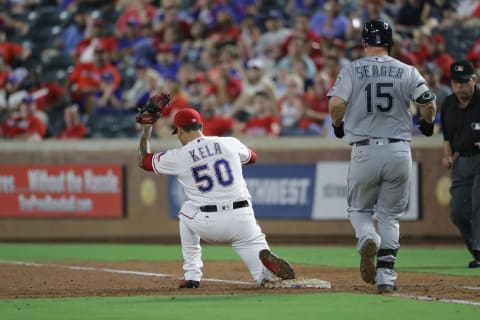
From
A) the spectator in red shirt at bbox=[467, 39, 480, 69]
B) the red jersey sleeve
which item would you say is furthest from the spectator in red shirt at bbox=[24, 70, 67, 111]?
the red jersey sleeve

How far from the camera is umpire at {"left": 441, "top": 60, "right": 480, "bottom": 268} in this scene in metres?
11.5

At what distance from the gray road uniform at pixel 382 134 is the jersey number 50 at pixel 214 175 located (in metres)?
1.25

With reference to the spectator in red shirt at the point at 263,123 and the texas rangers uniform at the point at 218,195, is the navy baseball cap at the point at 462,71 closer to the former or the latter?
the texas rangers uniform at the point at 218,195

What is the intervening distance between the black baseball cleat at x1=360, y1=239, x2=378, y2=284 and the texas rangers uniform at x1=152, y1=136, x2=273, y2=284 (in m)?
1.16

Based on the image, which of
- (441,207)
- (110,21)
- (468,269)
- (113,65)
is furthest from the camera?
(110,21)

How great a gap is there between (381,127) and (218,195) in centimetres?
165

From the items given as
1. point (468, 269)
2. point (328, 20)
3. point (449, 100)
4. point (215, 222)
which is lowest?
point (468, 269)

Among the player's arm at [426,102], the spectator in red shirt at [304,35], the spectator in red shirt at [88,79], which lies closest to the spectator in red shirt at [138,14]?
the spectator in red shirt at [88,79]

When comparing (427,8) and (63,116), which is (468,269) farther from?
(63,116)

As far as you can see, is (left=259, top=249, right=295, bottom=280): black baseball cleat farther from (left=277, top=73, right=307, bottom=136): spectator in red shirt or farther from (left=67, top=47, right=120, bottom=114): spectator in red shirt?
(left=67, top=47, right=120, bottom=114): spectator in red shirt

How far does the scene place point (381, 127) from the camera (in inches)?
335

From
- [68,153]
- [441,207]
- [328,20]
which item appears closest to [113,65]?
[68,153]

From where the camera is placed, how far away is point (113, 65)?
67.8ft

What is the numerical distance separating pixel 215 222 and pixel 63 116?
37.0ft
